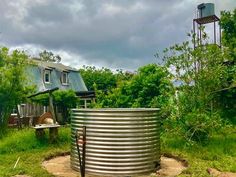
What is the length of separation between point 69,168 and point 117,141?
164 centimetres

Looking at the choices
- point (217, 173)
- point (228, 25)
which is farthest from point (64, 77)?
point (217, 173)

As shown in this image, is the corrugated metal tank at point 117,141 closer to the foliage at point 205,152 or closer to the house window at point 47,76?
the foliage at point 205,152

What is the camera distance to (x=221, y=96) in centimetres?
1543

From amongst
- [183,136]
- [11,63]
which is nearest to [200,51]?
[183,136]

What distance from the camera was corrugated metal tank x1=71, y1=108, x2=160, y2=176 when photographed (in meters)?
6.98

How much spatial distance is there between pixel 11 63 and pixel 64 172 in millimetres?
7476

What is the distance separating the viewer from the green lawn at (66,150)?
7.48 m

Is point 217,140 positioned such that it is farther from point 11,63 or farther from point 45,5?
point 11,63

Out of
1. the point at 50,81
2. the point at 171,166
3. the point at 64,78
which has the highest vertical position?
the point at 64,78

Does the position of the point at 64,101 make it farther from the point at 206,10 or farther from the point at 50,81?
the point at 206,10

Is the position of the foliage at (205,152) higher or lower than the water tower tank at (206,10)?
lower

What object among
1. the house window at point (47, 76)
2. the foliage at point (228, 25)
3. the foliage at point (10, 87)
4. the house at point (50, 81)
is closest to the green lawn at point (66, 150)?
the foliage at point (10, 87)

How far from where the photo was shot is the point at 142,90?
45.1 ft

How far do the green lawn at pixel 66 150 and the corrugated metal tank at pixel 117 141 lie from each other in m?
0.95
